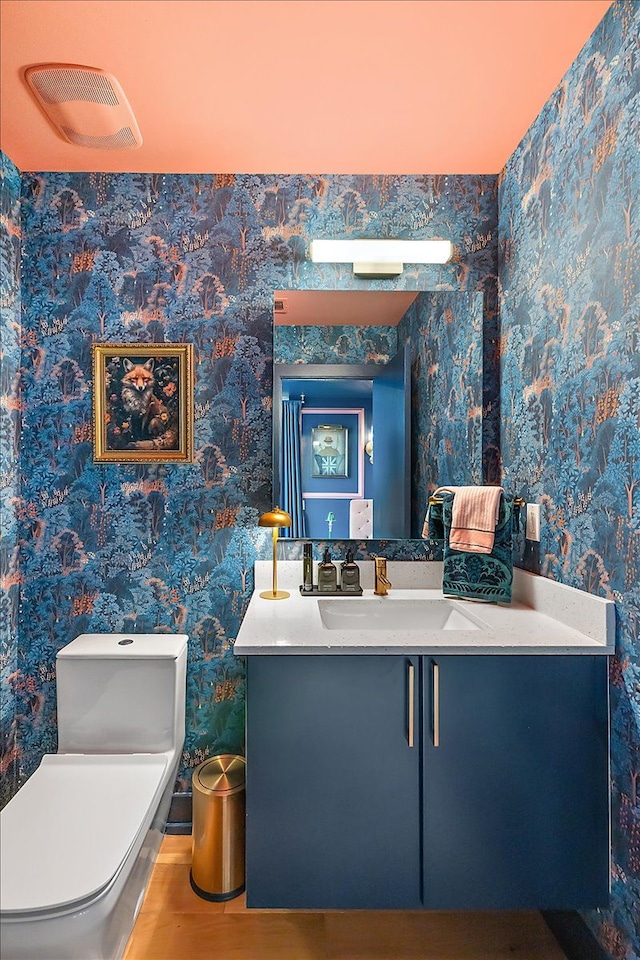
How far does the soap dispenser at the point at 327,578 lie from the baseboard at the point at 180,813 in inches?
37.3

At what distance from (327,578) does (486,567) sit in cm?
56

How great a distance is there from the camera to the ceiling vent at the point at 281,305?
2049 millimetres

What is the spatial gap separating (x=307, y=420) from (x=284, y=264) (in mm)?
615

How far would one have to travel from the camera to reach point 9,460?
1.99 m

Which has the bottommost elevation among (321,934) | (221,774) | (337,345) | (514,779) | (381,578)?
(321,934)

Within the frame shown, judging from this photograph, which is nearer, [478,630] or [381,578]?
[478,630]

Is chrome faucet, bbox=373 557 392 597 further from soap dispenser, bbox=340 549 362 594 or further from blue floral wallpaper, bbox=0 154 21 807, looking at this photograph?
blue floral wallpaper, bbox=0 154 21 807

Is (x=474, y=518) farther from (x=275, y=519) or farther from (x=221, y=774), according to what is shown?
(x=221, y=774)

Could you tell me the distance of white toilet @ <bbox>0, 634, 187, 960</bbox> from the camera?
118 cm

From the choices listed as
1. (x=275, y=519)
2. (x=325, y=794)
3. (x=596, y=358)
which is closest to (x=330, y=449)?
(x=275, y=519)

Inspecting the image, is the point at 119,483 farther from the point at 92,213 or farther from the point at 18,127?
the point at 18,127

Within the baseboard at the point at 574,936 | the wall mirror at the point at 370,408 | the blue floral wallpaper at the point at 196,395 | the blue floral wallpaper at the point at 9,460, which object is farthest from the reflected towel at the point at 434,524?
the blue floral wallpaper at the point at 9,460

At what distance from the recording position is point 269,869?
A: 141 cm

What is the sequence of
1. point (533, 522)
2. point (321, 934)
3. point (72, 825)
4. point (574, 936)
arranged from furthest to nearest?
point (533, 522) < point (321, 934) < point (574, 936) < point (72, 825)
